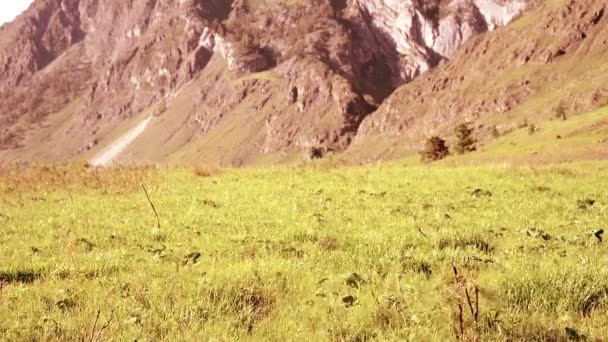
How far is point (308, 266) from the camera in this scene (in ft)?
28.6

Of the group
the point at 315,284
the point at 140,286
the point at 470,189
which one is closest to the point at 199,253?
the point at 140,286

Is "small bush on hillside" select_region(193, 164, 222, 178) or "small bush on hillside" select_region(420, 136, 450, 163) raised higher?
"small bush on hillside" select_region(193, 164, 222, 178)

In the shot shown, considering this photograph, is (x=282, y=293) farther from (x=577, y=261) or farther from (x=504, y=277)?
(x=577, y=261)

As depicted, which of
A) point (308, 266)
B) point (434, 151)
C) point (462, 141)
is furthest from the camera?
point (462, 141)

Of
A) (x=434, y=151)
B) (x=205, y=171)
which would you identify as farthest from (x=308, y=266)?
(x=434, y=151)

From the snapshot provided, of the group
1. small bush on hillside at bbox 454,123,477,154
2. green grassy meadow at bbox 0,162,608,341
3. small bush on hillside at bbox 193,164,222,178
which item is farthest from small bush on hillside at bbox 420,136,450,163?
green grassy meadow at bbox 0,162,608,341

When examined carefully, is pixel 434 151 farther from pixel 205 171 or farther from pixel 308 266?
pixel 308 266

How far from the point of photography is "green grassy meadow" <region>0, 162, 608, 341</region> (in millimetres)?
6383

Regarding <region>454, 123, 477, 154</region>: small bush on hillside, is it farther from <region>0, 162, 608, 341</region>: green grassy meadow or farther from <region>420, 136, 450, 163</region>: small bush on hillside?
<region>0, 162, 608, 341</region>: green grassy meadow

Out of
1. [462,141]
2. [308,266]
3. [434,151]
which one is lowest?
[462,141]

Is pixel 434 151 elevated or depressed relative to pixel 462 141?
elevated

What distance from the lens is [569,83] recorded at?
637 ft

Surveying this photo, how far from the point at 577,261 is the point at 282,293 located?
4763 millimetres

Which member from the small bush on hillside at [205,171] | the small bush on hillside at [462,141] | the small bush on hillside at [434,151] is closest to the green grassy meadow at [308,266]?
the small bush on hillside at [205,171]
